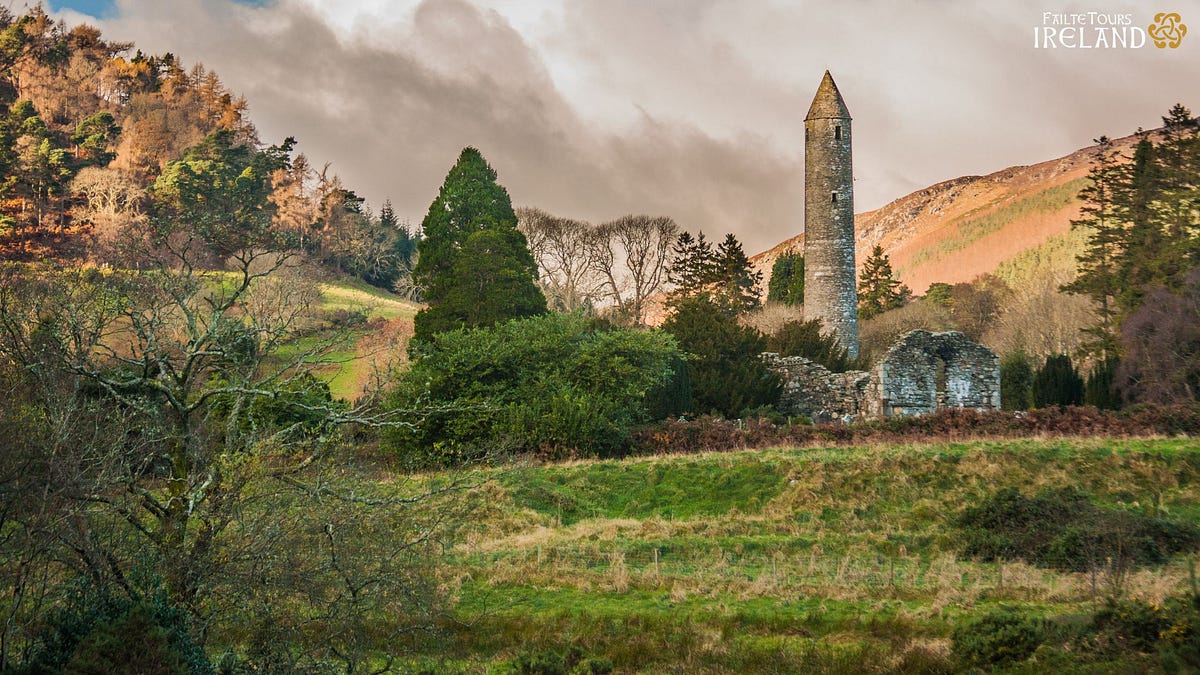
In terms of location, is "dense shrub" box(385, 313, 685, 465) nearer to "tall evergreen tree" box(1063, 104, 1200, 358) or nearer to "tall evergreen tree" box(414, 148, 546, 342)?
"tall evergreen tree" box(414, 148, 546, 342)

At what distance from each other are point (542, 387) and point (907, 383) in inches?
506

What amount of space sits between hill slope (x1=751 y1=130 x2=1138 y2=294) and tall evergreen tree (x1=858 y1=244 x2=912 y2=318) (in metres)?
4.35

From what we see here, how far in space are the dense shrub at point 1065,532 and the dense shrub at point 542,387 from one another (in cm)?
1052

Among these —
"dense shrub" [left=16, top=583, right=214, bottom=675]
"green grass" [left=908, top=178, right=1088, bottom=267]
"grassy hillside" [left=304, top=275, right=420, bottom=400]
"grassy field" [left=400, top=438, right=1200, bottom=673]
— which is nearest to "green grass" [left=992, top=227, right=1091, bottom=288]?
"green grass" [left=908, top=178, right=1088, bottom=267]

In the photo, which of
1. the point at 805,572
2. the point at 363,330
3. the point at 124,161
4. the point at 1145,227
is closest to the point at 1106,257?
the point at 1145,227

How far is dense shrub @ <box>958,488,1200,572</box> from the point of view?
14.7 metres

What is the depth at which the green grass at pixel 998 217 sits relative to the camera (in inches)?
3334

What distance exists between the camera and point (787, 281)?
5747 centimetres

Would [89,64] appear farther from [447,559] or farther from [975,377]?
[447,559]

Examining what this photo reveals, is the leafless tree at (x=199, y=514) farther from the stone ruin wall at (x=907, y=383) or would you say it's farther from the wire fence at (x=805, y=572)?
the stone ruin wall at (x=907, y=383)

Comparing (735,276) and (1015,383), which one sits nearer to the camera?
(1015,383)

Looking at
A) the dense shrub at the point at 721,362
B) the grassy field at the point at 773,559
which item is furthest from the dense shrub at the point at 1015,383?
the grassy field at the point at 773,559

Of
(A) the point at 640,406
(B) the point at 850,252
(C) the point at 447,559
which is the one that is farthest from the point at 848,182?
(C) the point at 447,559

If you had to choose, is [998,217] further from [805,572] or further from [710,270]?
[805,572]
